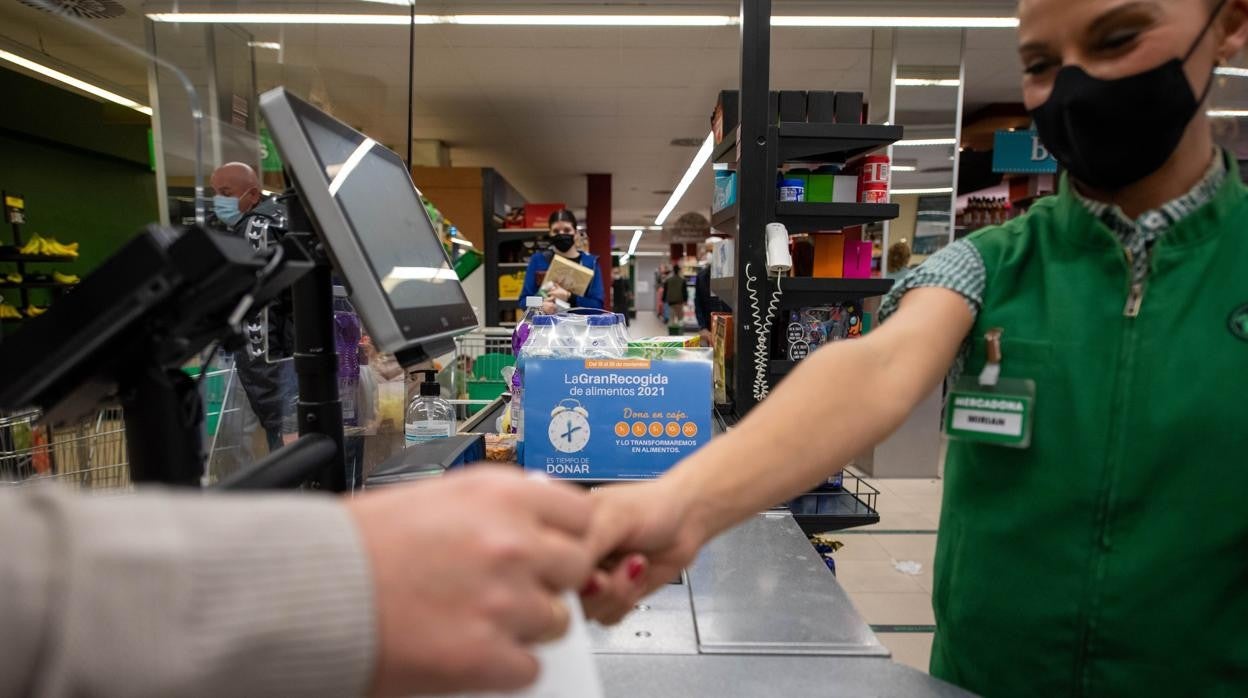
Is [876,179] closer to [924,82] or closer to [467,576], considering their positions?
[467,576]

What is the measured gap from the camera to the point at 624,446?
3.99ft

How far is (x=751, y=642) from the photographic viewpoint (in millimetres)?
845

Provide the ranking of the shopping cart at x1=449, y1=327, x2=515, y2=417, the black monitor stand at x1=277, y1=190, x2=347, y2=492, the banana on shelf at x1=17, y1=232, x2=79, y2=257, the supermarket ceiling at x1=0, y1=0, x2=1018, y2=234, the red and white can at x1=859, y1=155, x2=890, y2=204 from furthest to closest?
the banana on shelf at x1=17, y1=232, x2=79, y2=257
the supermarket ceiling at x1=0, y1=0, x2=1018, y2=234
the shopping cart at x1=449, y1=327, x2=515, y2=417
the red and white can at x1=859, y1=155, x2=890, y2=204
the black monitor stand at x1=277, y1=190, x2=347, y2=492

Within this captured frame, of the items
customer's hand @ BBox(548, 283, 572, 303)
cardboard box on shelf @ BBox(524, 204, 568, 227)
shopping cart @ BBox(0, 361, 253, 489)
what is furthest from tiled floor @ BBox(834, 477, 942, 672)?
cardboard box on shelf @ BBox(524, 204, 568, 227)

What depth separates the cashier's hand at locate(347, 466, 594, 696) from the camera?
0.38 m

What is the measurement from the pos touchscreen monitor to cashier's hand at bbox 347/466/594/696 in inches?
15.9

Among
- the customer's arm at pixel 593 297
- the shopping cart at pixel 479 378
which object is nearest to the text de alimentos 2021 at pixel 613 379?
the shopping cart at pixel 479 378

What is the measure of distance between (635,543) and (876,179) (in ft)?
4.48

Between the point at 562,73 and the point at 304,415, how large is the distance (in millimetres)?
5974

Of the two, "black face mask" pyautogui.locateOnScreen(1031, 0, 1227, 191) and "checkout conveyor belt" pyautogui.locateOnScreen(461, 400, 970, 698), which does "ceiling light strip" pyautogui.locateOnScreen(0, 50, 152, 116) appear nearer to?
"checkout conveyor belt" pyautogui.locateOnScreen(461, 400, 970, 698)

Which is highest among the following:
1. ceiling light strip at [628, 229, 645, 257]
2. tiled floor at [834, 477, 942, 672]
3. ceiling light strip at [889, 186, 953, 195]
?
ceiling light strip at [628, 229, 645, 257]

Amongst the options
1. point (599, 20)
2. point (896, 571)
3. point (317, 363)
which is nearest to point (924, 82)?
point (599, 20)

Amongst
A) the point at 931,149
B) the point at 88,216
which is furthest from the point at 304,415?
the point at 88,216

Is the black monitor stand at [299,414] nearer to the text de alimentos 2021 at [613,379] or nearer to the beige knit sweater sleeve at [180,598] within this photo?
the beige knit sweater sleeve at [180,598]
